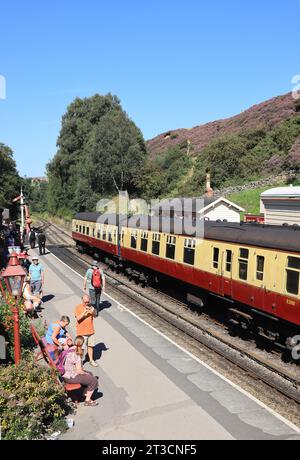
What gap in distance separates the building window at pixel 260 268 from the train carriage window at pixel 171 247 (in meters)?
5.83

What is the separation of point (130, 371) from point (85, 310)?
1.68m

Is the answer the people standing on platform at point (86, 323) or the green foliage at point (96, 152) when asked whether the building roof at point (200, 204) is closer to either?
the green foliage at point (96, 152)

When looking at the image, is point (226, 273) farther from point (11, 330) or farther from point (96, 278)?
point (11, 330)

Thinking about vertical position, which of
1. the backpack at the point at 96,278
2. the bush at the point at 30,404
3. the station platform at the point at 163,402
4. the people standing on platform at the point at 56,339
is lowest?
the station platform at the point at 163,402

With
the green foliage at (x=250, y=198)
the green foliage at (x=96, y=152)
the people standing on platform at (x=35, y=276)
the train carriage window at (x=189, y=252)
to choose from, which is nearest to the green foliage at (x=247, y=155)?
the green foliage at (x=250, y=198)

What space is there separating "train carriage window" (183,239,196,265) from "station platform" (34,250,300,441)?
3694 mm

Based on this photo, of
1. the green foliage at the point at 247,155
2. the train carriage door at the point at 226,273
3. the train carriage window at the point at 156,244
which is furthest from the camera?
the green foliage at the point at 247,155

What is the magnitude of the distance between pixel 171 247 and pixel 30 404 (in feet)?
36.5

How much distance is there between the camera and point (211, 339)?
1362 centimetres

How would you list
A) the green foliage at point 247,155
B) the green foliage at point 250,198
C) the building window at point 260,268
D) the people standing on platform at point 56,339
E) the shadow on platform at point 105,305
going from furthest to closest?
the green foliage at point 247,155 < the green foliage at point 250,198 < the shadow on platform at point 105,305 < the building window at point 260,268 < the people standing on platform at point 56,339

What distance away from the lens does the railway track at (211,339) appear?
34.1ft

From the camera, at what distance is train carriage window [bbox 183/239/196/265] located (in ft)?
52.8

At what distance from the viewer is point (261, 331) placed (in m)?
12.6

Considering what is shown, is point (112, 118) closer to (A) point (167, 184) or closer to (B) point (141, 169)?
(B) point (141, 169)
